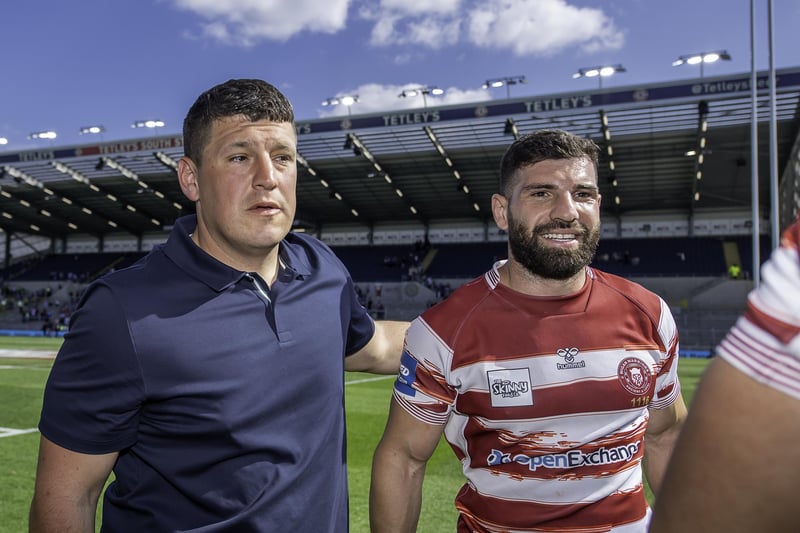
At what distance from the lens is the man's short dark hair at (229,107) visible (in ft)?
6.54

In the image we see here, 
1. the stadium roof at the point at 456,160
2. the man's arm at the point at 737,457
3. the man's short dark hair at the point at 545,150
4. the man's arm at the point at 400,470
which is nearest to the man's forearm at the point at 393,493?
the man's arm at the point at 400,470

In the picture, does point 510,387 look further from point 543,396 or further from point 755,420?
point 755,420

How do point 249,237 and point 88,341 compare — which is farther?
point 249,237

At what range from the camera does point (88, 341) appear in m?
1.70

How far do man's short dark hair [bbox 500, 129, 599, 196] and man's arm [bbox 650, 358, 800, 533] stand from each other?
1.71m

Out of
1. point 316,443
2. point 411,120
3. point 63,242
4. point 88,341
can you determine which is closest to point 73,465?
point 88,341

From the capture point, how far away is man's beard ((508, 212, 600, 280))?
7.48 feet

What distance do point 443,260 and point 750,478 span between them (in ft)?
126

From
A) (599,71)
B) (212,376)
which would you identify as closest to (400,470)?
(212,376)

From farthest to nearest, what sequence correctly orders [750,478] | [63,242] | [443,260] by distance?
[63,242], [443,260], [750,478]

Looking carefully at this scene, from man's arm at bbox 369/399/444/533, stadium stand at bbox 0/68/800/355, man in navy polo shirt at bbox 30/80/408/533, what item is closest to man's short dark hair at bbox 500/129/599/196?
man in navy polo shirt at bbox 30/80/408/533

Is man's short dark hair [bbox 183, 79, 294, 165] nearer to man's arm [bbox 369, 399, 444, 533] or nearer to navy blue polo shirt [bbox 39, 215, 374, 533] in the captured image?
navy blue polo shirt [bbox 39, 215, 374, 533]

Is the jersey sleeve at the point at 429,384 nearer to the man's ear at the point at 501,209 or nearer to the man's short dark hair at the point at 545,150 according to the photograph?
the man's ear at the point at 501,209

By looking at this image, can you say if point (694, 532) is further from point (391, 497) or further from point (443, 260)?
point (443, 260)
